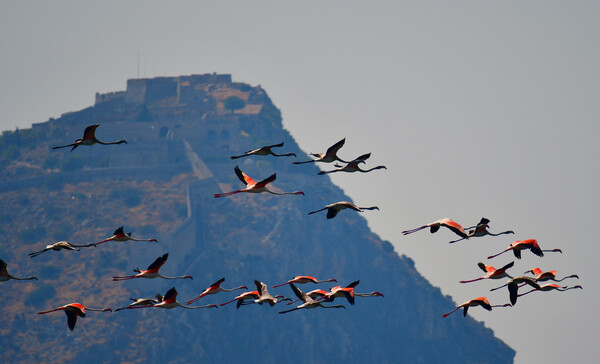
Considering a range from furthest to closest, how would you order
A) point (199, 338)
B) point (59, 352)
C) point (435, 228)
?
point (199, 338), point (59, 352), point (435, 228)

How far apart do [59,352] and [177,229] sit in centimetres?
3038

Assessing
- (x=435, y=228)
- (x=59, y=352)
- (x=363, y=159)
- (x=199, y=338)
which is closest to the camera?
(x=435, y=228)

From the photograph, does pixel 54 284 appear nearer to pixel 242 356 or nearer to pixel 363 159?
pixel 242 356

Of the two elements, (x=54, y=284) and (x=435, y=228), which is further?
(x=54, y=284)

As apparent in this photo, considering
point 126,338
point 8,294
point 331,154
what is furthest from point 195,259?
point 331,154

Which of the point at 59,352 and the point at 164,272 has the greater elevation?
the point at 164,272

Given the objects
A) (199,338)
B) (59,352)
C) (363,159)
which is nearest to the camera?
(363,159)

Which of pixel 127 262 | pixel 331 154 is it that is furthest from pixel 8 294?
pixel 331 154

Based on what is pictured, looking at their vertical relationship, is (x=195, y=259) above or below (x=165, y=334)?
above

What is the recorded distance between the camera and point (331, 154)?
4316cm

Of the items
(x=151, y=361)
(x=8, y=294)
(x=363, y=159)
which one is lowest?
(x=363, y=159)

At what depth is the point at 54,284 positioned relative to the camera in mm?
195500

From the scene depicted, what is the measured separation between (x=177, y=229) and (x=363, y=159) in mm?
152551

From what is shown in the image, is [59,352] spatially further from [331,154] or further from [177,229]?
[331,154]
